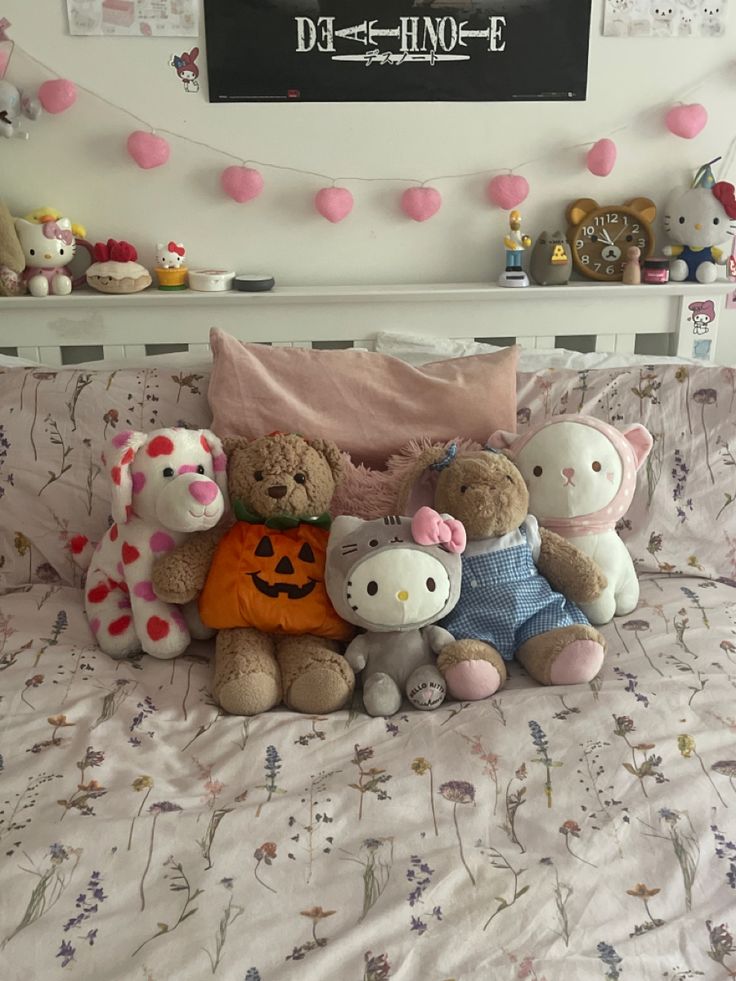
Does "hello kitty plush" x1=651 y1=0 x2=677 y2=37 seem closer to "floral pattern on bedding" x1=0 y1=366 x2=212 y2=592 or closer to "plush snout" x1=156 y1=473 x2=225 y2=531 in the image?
"floral pattern on bedding" x1=0 y1=366 x2=212 y2=592

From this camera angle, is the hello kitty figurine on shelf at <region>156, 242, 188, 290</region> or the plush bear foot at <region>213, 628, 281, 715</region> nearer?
the plush bear foot at <region>213, 628, 281, 715</region>

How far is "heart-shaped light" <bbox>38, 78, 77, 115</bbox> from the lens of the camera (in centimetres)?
201

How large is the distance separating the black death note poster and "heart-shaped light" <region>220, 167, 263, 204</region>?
0.15 meters

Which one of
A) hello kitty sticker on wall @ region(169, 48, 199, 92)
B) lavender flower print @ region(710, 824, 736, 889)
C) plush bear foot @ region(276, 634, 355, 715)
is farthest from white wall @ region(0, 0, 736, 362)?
lavender flower print @ region(710, 824, 736, 889)

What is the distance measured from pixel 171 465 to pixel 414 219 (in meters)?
0.93

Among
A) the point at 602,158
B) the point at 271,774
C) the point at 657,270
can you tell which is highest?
the point at 602,158

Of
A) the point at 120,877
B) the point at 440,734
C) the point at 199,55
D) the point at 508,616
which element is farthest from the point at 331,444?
the point at 199,55

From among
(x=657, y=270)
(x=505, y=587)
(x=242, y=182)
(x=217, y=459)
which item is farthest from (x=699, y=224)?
(x=217, y=459)

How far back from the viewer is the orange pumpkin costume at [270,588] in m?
1.54

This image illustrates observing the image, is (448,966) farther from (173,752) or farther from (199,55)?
(199,55)

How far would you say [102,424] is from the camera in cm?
185

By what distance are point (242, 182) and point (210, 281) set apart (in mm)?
220

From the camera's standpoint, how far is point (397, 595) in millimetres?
1451

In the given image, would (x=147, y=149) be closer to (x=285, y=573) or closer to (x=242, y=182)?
(x=242, y=182)
